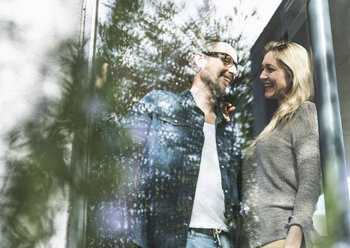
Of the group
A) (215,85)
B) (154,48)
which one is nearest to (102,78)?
(154,48)

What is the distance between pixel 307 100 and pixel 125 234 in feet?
4.12

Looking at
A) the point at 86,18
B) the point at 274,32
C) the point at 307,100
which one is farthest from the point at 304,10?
the point at 86,18

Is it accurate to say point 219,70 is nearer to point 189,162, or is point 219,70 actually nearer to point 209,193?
point 189,162

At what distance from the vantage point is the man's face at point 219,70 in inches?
102

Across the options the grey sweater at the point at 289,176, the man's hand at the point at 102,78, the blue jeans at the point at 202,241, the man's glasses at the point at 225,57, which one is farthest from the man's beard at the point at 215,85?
the blue jeans at the point at 202,241

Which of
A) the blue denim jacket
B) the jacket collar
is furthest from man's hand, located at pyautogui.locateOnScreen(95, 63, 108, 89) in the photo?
the jacket collar

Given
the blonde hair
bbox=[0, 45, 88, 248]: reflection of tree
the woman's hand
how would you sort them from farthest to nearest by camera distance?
the blonde hair < bbox=[0, 45, 88, 248]: reflection of tree < the woman's hand

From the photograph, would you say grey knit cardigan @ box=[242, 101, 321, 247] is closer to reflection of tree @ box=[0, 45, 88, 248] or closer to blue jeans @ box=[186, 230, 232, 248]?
blue jeans @ box=[186, 230, 232, 248]

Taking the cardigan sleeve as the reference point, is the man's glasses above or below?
above

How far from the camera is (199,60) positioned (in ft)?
8.52

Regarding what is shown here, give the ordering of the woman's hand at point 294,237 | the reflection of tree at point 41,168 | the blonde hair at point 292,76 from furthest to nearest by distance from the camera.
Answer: the blonde hair at point 292,76, the reflection of tree at point 41,168, the woman's hand at point 294,237

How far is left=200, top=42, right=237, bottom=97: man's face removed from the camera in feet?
8.49

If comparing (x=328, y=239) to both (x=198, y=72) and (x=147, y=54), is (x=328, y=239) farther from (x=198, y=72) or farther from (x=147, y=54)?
(x=147, y=54)

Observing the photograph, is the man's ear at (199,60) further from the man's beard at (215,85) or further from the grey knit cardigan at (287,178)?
the grey knit cardigan at (287,178)
